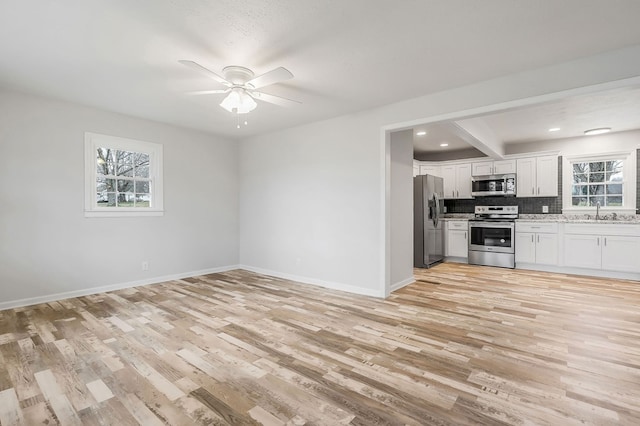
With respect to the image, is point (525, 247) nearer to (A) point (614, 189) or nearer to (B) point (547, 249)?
(B) point (547, 249)

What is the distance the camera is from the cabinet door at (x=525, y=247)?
6.03 m

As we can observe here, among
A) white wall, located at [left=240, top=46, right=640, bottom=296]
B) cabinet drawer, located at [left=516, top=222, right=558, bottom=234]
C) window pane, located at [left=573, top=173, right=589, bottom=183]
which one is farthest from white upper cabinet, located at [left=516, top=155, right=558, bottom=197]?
white wall, located at [left=240, top=46, right=640, bottom=296]

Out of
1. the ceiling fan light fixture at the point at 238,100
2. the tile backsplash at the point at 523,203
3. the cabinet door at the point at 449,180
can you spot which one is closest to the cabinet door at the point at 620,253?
the tile backsplash at the point at 523,203

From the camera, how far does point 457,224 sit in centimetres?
690

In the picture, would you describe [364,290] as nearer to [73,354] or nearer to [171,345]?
[171,345]

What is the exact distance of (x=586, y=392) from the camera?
200cm

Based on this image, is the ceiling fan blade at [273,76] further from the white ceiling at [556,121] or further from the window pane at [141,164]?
the window pane at [141,164]

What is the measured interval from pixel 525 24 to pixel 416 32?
2.64 feet

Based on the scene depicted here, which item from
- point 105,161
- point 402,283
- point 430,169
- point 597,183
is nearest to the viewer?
point 105,161

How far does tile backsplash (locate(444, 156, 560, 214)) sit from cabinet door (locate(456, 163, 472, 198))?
38cm

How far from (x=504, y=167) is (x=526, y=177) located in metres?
0.48

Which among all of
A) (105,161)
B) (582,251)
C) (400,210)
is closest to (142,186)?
(105,161)

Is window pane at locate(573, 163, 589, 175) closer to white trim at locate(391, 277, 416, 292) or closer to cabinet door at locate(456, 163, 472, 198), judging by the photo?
cabinet door at locate(456, 163, 472, 198)

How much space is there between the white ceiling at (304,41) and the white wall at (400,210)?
1.10m
